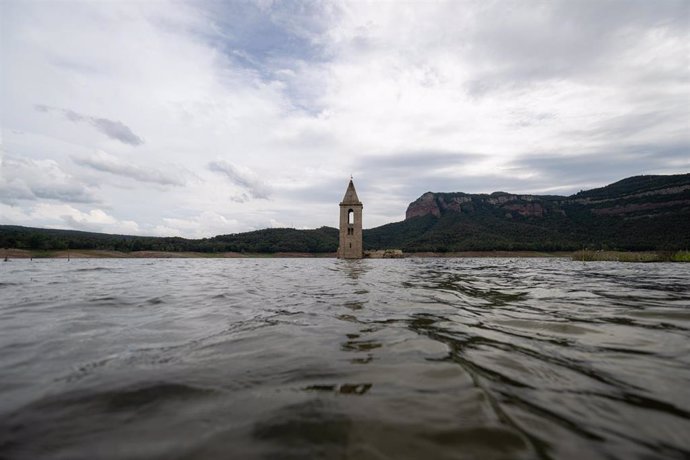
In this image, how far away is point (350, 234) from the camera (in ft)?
249

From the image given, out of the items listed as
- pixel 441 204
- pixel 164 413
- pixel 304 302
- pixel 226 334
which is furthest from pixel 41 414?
pixel 441 204

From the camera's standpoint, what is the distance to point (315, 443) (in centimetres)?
208

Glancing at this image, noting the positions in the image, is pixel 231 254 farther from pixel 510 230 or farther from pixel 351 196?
pixel 510 230

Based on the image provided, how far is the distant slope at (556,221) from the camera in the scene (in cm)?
8194

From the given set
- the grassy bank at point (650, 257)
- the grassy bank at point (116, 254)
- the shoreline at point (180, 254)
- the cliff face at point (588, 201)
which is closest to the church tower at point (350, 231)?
the shoreline at point (180, 254)

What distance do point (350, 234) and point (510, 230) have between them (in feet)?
216

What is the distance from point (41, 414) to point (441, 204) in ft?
549

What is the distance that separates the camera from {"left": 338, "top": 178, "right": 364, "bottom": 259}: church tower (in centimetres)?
7500

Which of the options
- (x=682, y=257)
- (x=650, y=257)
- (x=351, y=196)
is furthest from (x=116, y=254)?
(x=682, y=257)

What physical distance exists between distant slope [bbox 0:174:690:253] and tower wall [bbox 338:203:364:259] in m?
27.7

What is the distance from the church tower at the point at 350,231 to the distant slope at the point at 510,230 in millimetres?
27825

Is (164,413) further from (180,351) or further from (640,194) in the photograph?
Result: (640,194)

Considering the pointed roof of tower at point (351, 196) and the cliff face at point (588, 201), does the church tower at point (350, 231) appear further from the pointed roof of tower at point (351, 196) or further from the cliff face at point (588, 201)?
the cliff face at point (588, 201)

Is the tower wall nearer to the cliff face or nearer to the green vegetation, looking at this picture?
the green vegetation
